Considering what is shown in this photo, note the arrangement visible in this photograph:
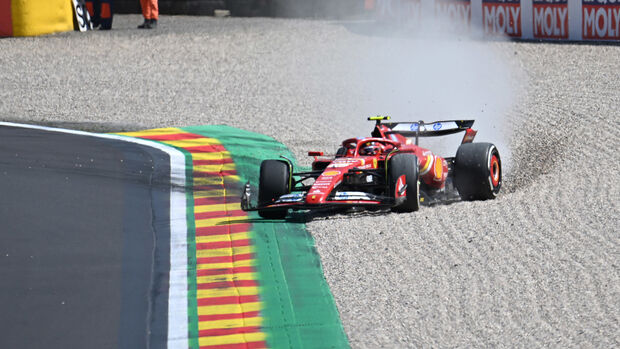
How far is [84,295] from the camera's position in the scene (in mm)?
7582

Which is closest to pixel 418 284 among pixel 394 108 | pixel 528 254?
pixel 528 254

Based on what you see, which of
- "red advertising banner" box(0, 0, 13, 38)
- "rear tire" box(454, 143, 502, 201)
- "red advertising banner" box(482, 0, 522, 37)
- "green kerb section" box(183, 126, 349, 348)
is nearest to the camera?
"green kerb section" box(183, 126, 349, 348)

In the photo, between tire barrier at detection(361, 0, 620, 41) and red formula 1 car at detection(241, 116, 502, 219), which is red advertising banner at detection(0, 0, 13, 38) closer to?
tire barrier at detection(361, 0, 620, 41)

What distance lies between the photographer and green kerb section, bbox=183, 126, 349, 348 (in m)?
6.69

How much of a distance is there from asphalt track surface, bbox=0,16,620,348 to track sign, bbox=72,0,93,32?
0.76 metres

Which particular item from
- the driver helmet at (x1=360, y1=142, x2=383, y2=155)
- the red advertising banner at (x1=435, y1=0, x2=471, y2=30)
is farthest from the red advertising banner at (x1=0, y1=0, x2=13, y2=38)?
the driver helmet at (x1=360, y1=142, x2=383, y2=155)

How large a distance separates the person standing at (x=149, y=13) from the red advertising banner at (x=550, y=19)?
31.0ft

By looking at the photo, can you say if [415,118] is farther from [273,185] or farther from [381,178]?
[273,185]

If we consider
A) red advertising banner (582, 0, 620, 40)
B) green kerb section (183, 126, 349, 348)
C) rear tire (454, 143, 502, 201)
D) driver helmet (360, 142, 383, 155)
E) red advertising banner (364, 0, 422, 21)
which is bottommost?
green kerb section (183, 126, 349, 348)

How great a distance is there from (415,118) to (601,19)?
6459 mm

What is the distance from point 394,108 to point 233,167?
4.23 m

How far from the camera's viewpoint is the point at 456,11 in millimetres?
21359

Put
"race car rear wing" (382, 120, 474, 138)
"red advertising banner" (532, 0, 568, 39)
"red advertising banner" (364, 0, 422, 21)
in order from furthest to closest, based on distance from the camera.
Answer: "red advertising banner" (364, 0, 422, 21), "red advertising banner" (532, 0, 568, 39), "race car rear wing" (382, 120, 474, 138)

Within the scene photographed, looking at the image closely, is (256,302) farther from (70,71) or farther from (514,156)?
(70,71)
